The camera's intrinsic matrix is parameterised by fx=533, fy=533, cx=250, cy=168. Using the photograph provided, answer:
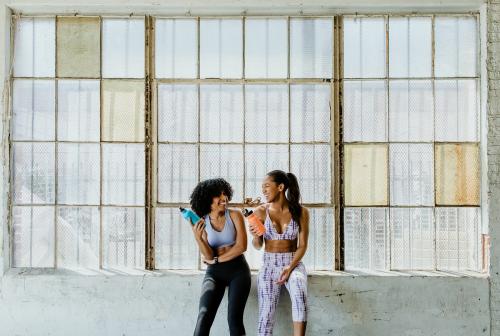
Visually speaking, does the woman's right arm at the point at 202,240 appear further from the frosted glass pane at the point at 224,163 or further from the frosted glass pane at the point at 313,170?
the frosted glass pane at the point at 313,170

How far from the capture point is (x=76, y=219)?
4.48m

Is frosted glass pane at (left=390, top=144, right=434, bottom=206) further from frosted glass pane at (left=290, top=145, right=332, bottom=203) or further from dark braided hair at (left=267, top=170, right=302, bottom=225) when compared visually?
dark braided hair at (left=267, top=170, right=302, bottom=225)

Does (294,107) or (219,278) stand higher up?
(294,107)

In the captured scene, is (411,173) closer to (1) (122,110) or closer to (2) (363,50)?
(2) (363,50)

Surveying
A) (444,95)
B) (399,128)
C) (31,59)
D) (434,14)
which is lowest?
(399,128)

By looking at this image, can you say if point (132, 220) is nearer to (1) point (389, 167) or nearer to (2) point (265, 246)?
(2) point (265, 246)

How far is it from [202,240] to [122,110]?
133 centimetres

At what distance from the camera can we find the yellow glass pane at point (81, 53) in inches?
176

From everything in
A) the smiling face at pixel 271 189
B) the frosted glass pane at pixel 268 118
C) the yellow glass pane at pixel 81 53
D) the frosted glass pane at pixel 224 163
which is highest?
the yellow glass pane at pixel 81 53

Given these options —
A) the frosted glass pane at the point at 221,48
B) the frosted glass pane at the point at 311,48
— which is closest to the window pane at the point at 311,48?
the frosted glass pane at the point at 311,48

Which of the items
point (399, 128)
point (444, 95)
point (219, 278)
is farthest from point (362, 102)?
point (219, 278)

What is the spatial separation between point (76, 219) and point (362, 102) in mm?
2594

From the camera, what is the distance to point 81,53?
14.7 feet

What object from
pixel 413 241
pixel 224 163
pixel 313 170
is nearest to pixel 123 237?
pixel 224 163
